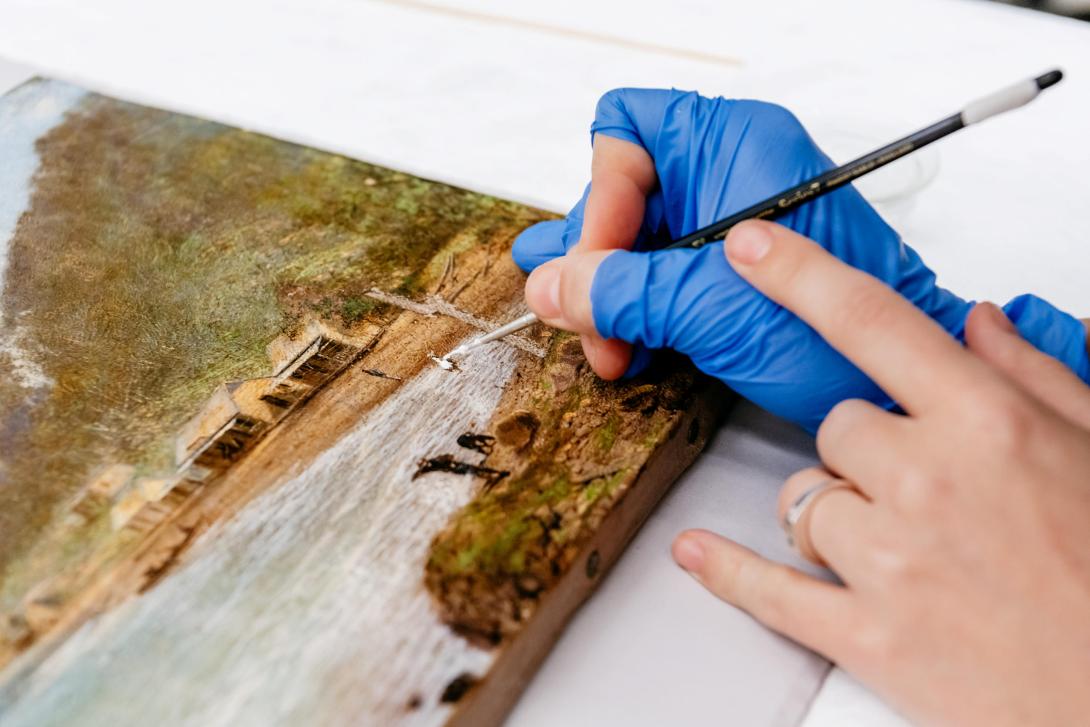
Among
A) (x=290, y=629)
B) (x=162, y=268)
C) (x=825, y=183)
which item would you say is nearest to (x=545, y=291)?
(x=825, y=183)

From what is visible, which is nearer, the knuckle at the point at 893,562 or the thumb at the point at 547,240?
the knuckle at the point at 893,562

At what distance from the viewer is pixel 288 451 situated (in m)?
1.06

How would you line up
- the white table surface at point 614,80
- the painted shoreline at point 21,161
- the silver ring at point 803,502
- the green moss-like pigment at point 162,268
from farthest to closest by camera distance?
the white table surface at point 614,80 < the painted shoreline at point 21,161 < the green moss-like pigment at point 162,268 < the silver ring at point 803,502

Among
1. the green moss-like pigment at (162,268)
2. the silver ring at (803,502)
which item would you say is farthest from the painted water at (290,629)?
the silver ring at (803,502)

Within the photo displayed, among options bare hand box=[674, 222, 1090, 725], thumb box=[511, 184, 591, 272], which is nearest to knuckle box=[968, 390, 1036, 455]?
bare hand box=[674, 222, 1090, 725]

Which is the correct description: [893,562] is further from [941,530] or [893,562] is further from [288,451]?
[288,451]

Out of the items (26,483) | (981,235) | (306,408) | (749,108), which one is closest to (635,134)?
(749,108)

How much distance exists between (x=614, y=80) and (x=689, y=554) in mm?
1159

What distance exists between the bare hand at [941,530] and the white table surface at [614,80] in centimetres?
25

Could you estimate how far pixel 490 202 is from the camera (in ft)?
4.82

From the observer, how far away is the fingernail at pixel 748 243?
3.08 ft

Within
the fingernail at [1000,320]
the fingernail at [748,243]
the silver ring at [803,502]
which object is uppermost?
the fingernail at [1000,320]

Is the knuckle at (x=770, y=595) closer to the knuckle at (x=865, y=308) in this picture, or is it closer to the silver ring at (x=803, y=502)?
the silver ring at (x=803, y=502)

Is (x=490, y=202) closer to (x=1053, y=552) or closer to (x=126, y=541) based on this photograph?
(x=126, y=541)
